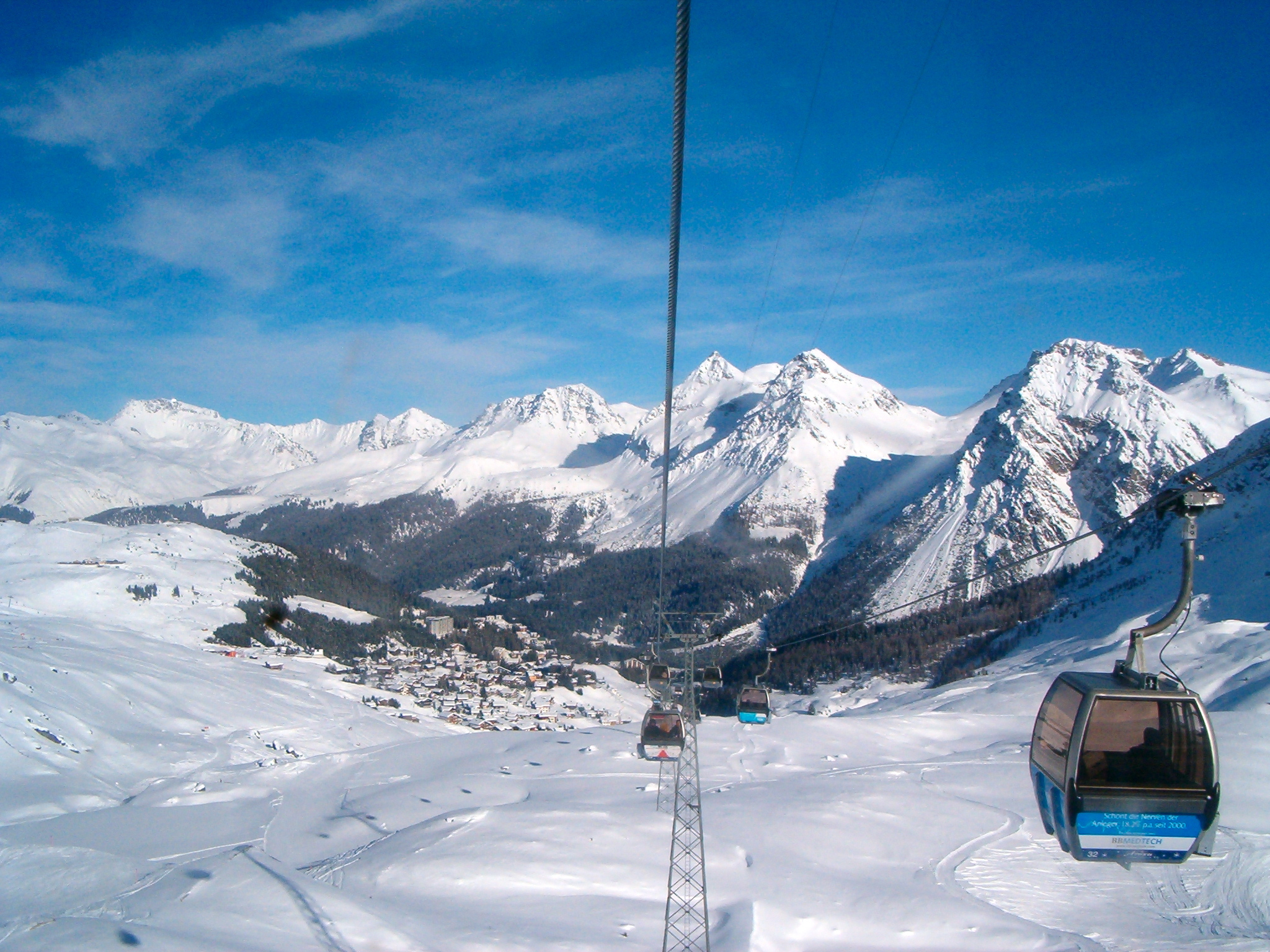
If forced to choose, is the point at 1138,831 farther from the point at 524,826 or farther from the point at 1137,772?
the point at 524,826

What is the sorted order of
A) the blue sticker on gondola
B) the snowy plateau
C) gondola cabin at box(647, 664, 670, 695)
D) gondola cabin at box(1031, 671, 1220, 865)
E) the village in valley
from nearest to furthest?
gondola cabin at box(1031, 671, 1220, 865), the blue sticker on gondola, the snowy plateau, gondola cabin at box(647, 664, 670, 695), the village in valley

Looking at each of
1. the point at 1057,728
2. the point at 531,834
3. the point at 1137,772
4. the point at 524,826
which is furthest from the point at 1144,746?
the point at 524,826

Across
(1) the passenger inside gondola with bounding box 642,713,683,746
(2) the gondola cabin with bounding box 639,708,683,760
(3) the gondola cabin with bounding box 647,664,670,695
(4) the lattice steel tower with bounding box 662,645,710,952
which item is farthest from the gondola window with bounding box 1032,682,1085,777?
(1) the passenger inside gondola with bounding box 642,713,683,746

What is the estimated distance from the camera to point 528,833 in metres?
24.5

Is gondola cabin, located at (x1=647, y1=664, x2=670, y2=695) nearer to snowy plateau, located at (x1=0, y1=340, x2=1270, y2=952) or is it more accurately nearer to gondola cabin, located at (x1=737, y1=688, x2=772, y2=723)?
snowy plateau, located at (x1=0, y1=340, x2=1270, y2=952)

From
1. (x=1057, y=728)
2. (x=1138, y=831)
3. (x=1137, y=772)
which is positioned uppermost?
(x=1057, y=728)

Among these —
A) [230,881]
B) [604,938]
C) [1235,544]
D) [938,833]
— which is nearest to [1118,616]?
[1235,544]

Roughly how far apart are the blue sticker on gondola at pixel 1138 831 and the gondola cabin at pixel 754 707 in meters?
16.8

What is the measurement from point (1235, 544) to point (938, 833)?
351 feet

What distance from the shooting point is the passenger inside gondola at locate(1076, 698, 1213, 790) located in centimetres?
827

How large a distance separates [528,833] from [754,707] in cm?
817

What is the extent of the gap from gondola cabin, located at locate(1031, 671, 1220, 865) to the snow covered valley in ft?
43.8

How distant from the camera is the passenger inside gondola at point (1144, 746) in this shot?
8266mm

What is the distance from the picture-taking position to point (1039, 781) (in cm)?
985
